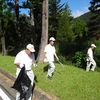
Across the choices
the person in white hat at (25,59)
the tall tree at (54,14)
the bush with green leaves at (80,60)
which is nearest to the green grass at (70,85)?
the person in white hat at (25,59)

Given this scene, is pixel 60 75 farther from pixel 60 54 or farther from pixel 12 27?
pixel 12 27

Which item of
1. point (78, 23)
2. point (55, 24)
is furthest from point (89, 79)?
point (78, 23)

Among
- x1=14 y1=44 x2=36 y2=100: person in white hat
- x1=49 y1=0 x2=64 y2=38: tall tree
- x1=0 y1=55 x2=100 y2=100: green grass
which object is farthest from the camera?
x1=49 y1=0 x2=64 y2=38: tall tree

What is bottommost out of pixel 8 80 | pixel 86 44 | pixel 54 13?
pixel 8 80

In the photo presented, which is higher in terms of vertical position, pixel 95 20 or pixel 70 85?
pixel 95 20

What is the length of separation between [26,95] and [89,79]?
136 inches

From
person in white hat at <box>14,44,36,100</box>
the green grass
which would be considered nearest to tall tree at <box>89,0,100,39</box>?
the green grass

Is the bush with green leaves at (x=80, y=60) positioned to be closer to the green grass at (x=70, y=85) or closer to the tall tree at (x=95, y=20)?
the green grass at (x=70, y=85)

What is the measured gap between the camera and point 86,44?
1844cm

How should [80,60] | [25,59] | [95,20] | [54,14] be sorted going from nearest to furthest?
[25,59]
[80,60]
[95,20]
[54,14]

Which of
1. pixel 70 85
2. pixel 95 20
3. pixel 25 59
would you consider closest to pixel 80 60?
pixel 70 85

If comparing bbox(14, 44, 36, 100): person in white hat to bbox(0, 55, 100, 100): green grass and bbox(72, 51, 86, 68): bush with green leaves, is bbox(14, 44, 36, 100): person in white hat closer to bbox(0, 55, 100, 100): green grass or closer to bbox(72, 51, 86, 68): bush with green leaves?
bbox(0, 55, 100, 100): green grass


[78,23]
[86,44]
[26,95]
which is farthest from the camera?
[78,23]

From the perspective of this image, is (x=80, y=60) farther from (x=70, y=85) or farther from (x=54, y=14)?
(x=54, y=14)
